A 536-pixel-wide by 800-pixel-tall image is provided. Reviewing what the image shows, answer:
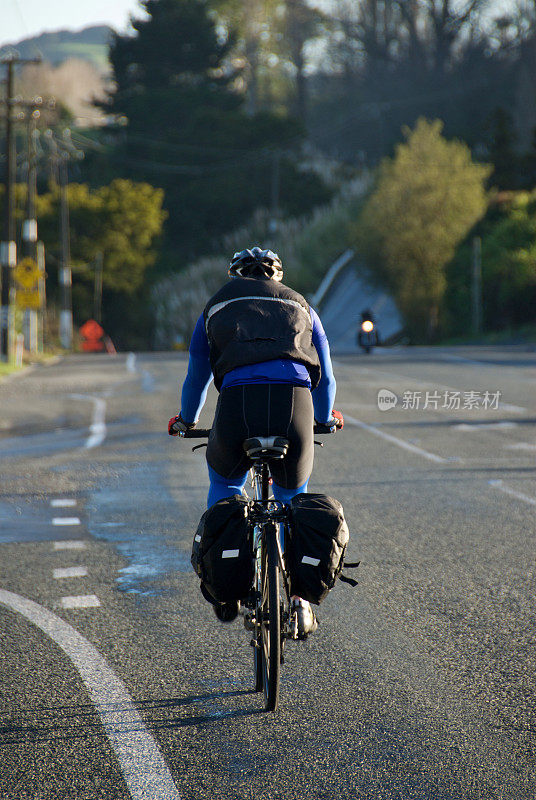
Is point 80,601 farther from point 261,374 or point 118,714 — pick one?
point 261,374

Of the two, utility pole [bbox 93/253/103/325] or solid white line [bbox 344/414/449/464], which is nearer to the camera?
solid white line [bbox 344/414/449/464]

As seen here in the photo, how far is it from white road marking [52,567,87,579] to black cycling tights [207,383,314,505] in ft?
8.07

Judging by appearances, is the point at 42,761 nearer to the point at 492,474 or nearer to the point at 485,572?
the point at 485,572

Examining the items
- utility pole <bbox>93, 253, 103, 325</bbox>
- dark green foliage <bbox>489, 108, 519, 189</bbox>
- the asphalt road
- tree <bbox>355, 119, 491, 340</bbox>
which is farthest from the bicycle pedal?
dark green foliage <bbox>489, 108, 519, 189</bbox>

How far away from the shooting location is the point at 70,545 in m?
7.64

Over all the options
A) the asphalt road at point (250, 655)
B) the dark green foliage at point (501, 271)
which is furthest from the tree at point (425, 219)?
the asphalt road at point (250, 655)

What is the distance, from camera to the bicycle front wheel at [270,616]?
4180mm

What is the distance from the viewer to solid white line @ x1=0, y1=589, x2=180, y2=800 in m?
3.67

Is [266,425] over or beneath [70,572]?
over

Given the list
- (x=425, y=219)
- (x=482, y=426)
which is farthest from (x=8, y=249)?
(x=425, y=219)

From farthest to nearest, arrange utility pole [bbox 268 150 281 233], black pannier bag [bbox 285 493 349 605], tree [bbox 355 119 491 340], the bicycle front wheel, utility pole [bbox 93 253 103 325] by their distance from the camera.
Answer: utility pole [bbox 268 150 281 233] → utility pole [bbox 93 253 103 325] → tree [bbox 355 119 491 340] → black pannier bag [bbox 285 493 349 605] → the bicycle front wheel

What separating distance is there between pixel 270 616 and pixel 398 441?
953 cm

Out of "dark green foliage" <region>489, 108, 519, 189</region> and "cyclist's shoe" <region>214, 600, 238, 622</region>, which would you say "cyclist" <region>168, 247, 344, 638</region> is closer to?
"cyclist's shoe" <region>214, 600, 238, 622</region>

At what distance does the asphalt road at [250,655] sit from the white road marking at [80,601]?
0.02 meters
